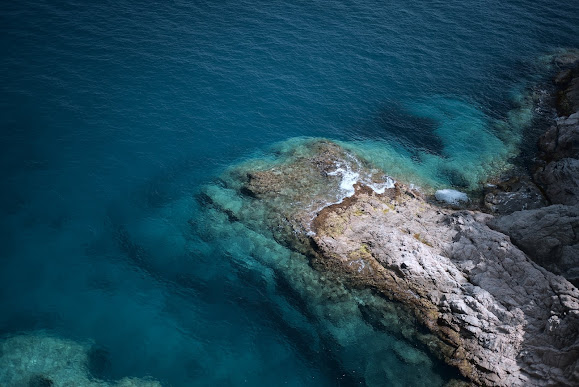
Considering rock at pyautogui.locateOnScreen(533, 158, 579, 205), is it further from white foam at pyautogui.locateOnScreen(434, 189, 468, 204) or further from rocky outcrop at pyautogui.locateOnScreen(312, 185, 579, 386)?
rocky outcrop at pyautogui.locateOnScreen(312, 185, 579, 386)

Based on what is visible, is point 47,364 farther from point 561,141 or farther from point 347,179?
point 561,141

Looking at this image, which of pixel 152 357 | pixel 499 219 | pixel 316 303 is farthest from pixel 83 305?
pixel 499 219

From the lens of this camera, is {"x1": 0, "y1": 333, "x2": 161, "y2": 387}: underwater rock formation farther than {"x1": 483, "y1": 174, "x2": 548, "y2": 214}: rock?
No

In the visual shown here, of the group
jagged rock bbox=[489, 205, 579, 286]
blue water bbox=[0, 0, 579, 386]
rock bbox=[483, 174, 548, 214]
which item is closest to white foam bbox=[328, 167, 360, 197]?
blue water bbox=[0, 0, 579, 386]

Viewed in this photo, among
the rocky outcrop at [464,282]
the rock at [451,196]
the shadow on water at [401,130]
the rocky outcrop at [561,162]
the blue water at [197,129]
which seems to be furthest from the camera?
the shadow on water at [401,130]

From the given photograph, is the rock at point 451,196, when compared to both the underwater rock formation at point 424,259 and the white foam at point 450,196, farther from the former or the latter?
the underwater rock formation at point 424,259

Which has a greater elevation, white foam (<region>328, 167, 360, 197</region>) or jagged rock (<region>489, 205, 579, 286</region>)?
jagged rock (<region>489, 205, 579, 286</region>)

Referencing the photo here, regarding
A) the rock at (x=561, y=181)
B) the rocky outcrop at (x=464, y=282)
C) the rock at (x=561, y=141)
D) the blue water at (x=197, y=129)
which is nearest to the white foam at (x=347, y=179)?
the rocky outcrop at (x=464, y=282)
